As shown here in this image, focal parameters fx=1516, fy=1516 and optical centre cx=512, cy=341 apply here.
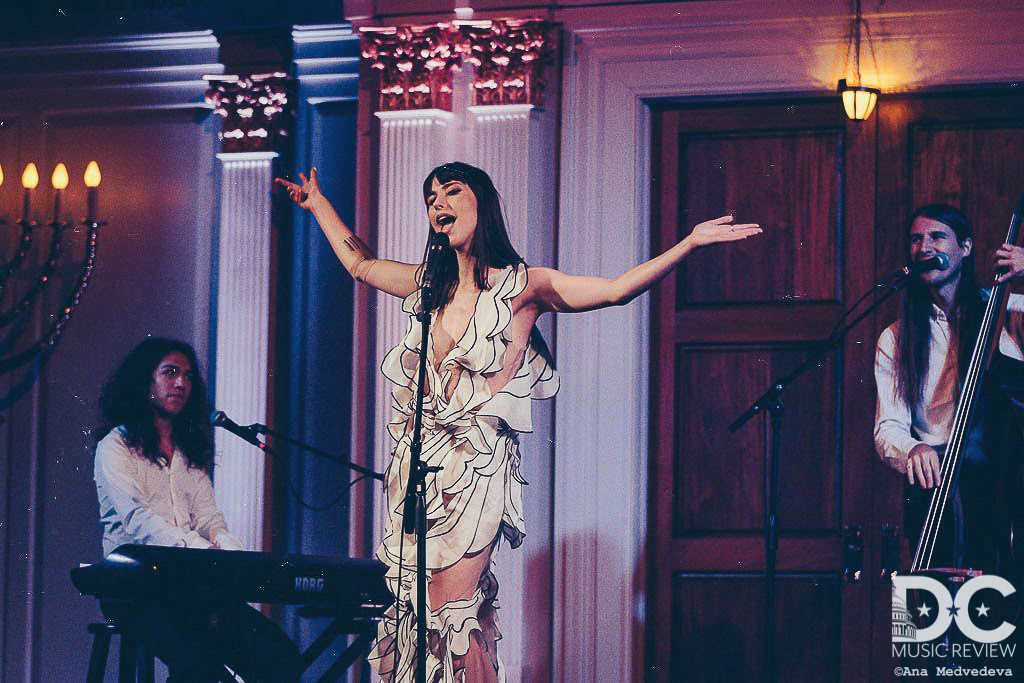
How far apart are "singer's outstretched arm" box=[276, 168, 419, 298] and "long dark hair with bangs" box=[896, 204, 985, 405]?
80.2 inches

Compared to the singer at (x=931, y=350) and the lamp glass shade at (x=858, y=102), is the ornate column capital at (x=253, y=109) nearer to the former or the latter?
the lamp glass shade at (x=858, y=102)

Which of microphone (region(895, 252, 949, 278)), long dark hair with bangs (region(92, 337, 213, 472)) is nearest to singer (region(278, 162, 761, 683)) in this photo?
microphone (region(895, 252, 949, 278))

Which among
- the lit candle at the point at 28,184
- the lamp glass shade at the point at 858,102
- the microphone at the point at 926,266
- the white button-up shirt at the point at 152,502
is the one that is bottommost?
the white button-up shirt at the point at 152,502

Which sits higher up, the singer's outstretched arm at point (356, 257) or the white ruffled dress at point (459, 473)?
the singer's outstretched arm at point (356, 257)

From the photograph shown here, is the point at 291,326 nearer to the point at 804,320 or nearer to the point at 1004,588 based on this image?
the point at 804,320

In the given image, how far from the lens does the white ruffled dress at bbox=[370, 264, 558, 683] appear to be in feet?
17.1

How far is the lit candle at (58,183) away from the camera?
729 cm

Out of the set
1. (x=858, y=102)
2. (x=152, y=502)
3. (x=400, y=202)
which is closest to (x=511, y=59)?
(x=400, y=202)

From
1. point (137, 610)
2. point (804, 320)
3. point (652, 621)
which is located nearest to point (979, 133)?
point (804, 320)

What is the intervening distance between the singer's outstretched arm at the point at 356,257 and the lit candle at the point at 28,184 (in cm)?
184

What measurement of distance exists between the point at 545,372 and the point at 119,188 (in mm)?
2936

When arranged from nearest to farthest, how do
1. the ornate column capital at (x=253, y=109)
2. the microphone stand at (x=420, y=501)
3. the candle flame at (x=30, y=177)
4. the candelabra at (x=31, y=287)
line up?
the microphone stand at (x=420, y=501) < the ornate column capital at (x=253, y=109) < the candle flame at (x=30, y=177) < the candelabra at (x=31, y=287)

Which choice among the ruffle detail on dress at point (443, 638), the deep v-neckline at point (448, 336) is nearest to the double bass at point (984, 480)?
the ruffle detail on dress at point (443, 638)

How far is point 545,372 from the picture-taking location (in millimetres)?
5664
